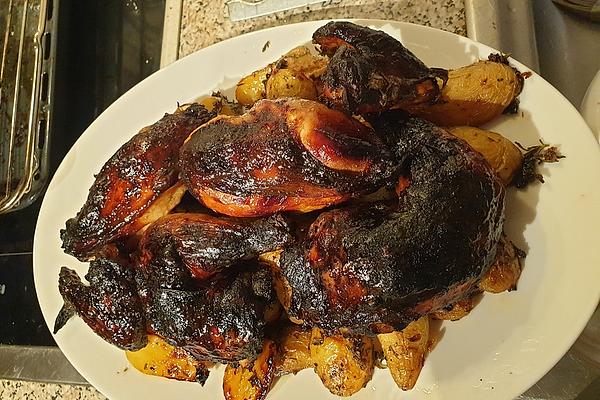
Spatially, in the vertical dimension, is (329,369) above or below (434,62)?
below

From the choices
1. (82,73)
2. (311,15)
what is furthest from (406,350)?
(82,73)

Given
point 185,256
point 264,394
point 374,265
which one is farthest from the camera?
point 264,394

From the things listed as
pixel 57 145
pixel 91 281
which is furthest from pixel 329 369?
pixel 57 145

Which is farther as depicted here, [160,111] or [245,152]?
[160,111]

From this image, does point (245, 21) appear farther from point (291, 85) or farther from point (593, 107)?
point (593, 107)

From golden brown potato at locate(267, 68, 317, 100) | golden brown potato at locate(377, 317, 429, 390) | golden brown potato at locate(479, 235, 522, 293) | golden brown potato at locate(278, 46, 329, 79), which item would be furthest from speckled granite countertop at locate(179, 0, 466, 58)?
golden brown potato at locate(377, 317, 429, 390)

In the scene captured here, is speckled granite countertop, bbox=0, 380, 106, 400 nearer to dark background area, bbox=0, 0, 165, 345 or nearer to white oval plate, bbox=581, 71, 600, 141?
dark background area, bbox=0, 0, 165, 345

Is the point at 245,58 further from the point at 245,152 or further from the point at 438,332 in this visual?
the point at 438,332

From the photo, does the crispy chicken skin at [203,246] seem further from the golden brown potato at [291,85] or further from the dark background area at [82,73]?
the dark background area at [82,73]
